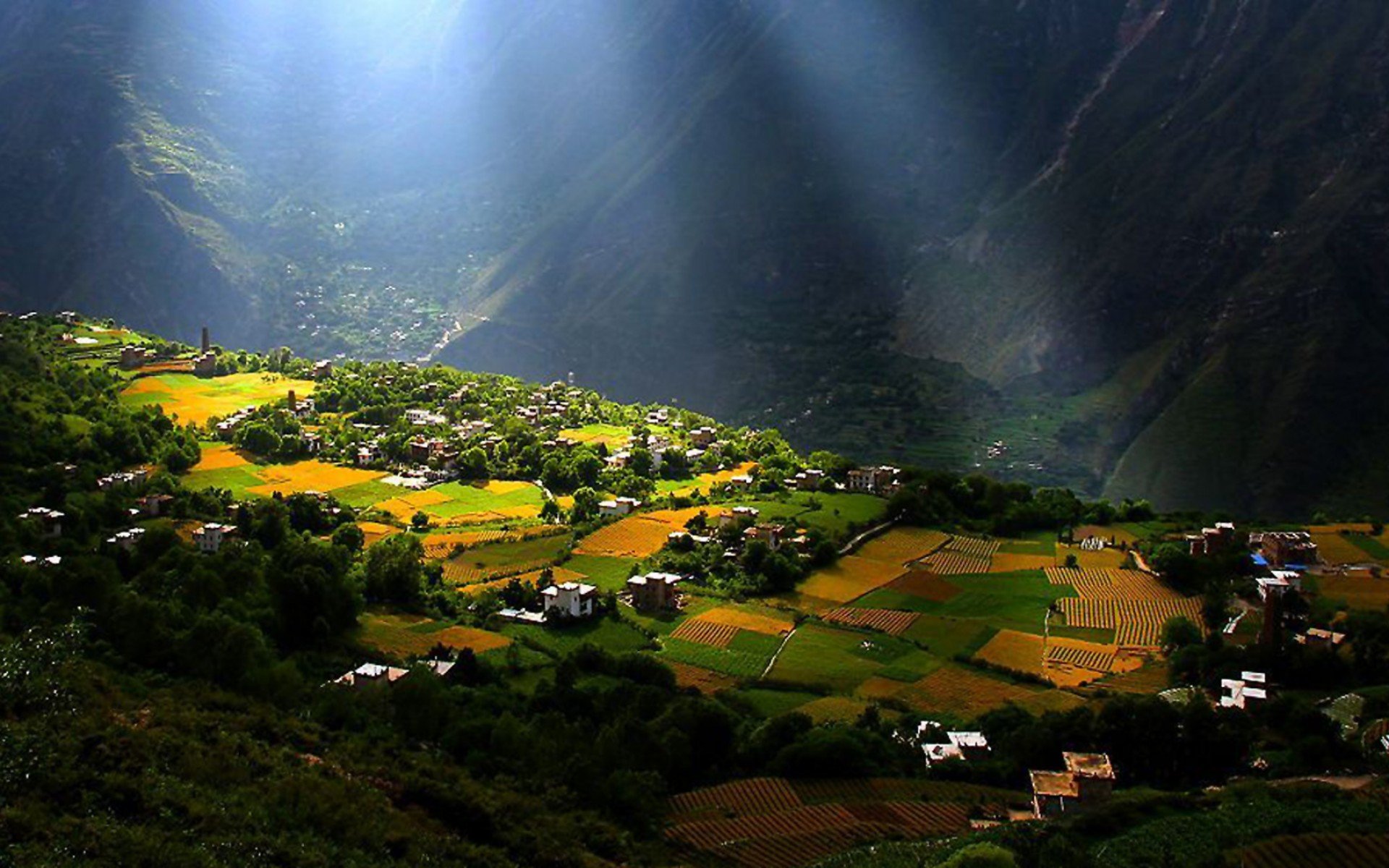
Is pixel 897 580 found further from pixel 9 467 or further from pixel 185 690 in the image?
pixel 9 467

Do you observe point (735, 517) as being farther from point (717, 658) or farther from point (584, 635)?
point (717, 658)

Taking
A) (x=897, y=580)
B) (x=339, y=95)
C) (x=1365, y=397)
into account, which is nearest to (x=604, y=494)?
(x=897, y=580)

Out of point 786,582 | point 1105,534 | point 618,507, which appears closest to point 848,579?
point 786,582

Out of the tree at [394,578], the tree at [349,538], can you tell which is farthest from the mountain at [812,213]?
the tree at [394,578]

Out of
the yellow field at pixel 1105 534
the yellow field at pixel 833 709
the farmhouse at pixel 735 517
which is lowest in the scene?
the yellow field at pixel 833 709

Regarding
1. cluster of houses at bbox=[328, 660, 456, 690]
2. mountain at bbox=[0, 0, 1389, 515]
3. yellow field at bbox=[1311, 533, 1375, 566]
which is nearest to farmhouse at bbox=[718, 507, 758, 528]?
cluster of houses at bbox=[328, 660, 456, 690]

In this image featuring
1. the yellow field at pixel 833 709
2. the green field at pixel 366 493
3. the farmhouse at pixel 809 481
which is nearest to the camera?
the yellow field at pixel 833 709

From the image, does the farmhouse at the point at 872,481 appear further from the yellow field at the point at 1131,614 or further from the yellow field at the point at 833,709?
the yellow field at the point at 833,709

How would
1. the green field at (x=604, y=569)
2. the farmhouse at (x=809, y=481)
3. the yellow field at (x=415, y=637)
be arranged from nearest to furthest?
the yellow field at (x=415, y=637), the green field at (x=604, y=569), the farmhouse at (x=809, y=481)
